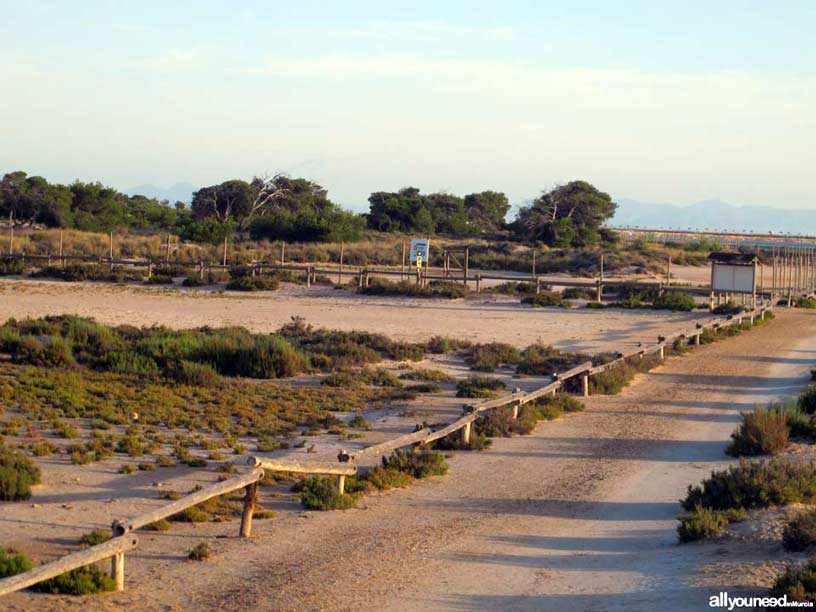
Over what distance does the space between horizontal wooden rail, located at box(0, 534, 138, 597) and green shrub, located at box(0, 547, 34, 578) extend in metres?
0.45

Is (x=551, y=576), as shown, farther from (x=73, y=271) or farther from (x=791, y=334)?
(x=73, y=271)

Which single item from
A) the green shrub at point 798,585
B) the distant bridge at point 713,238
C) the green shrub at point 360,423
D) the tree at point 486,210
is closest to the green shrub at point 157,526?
the green shrub at point 798,585

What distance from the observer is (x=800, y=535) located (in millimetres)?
8125

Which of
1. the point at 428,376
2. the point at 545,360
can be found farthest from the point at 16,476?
the point at 545,360

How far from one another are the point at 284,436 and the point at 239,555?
18.9ft

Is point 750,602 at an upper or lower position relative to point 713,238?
lower

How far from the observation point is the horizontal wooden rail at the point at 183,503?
25.1 feet

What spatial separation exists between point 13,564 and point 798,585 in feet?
16.6

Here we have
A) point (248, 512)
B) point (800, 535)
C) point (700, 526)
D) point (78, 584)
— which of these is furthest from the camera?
point (248, 512)

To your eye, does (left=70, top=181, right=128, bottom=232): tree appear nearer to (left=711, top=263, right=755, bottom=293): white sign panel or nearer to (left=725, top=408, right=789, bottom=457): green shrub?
(left=711, top=263, right=755, bottom=293): white sign panel

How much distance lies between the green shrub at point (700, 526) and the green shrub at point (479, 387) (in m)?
9.00

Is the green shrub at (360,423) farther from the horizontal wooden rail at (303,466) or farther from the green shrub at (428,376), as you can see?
the green shrub at (428,376)

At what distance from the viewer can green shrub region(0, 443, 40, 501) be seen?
1029cm

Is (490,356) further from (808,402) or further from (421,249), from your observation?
(421,249)
